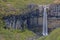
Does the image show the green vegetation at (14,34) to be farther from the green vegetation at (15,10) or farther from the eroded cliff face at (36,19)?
the eroded cliff face at (36,19)

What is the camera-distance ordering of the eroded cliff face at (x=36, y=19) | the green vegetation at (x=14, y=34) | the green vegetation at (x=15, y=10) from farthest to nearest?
the eroded cliff face at (x=36, y=19), the green vegetation at (x=15, y=10), the green vegetation at (x=14, y=34)

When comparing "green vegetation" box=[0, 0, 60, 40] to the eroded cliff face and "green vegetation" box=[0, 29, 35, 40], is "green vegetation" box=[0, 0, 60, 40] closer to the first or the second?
"green vegetation" box=[0, 29, 35, 40]

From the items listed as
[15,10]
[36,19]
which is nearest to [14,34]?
[15,10]

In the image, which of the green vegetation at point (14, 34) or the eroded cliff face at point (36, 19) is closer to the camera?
the green vegetation at point (14, 34)

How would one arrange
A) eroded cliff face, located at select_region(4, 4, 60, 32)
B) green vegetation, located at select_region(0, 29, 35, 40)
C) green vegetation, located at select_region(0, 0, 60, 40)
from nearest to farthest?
green vegetation, located at select_region(0, 29, 35, 40) < green vegetation, located at select_region(0, 0, 60, 40) < eroded cliff face, located at select_region(4, 4, 60, 32)

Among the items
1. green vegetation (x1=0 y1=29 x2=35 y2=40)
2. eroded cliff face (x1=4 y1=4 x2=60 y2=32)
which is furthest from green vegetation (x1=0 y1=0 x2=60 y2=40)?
eroded cliff face (x1=4 y1=4 x2=60 y2=32)

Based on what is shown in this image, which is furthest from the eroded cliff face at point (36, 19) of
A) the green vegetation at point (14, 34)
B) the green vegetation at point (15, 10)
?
the green vegetation at point (14, 34)

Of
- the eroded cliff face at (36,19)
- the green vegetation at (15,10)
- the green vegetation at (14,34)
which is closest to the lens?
the green vegetation at (14,34)

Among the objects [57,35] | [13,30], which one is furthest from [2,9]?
[57,35]

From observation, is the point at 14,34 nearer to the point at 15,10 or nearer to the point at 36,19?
the point at 15,10
